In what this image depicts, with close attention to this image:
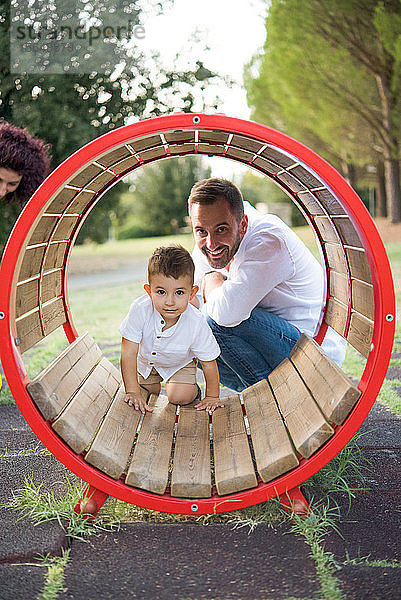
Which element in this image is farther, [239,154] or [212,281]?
[212,281]

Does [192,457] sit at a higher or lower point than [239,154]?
lower

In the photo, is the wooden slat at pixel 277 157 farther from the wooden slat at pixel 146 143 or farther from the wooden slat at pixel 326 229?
the wooden slat at pixel 146 143

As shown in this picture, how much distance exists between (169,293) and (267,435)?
38.9 inches

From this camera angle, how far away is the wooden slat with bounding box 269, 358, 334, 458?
10.1 feet

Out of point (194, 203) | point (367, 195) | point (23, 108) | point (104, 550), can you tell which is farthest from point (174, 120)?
point (367, 195)

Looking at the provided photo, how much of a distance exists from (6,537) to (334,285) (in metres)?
2.50

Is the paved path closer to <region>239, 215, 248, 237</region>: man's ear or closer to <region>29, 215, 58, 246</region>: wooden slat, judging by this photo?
<region>29, 215, 58, 246</region>: wooden slat

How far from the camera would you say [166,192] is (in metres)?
40.8

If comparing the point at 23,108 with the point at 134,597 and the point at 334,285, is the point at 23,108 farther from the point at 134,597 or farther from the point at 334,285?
the point at 134,597

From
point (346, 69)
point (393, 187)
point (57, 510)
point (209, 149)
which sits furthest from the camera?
point (393, 187)

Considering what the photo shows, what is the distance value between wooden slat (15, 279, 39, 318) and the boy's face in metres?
0.67

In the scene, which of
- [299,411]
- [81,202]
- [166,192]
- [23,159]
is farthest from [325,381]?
[166,192]

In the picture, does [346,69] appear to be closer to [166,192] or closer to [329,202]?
[166,192]

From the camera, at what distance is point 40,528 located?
10.3 ft
